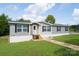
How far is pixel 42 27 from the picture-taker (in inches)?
417

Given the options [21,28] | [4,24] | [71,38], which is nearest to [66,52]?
[71,38]

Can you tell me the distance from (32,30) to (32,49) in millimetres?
864

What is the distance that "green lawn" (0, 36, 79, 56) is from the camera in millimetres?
9797

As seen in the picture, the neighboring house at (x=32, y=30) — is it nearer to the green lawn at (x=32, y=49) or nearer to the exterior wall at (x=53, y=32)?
the exterior wall at (x=53, y=32)

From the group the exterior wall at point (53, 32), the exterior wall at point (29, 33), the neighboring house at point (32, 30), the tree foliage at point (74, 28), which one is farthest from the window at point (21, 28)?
the tree foliage at point (74, 28)

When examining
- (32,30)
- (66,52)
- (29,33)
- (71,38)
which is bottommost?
(66,52)

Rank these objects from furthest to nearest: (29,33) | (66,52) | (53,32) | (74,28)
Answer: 1. (53,32)
2. (29,33)
3. (74,28)
4. (66,52)

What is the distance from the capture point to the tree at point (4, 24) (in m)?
9.91

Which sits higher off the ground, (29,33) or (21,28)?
(21,28)

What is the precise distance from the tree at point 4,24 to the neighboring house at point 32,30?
0.89 feet

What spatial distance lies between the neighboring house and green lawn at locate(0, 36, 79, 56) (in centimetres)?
26

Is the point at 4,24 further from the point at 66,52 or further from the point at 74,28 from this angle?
the point at 74,28

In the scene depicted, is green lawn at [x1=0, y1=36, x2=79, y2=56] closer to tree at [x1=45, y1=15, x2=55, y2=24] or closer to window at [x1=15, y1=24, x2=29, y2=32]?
window at [x1=15, y1=24, x2=29, y2=32]

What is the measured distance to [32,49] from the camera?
32.7 feet
